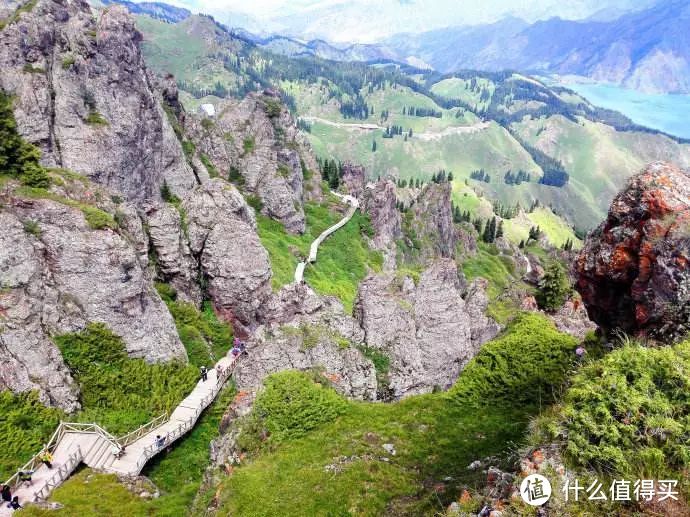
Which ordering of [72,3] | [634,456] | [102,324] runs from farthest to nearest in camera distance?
[72,3]
[102,324]
[634,456]

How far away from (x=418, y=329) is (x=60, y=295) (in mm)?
30053

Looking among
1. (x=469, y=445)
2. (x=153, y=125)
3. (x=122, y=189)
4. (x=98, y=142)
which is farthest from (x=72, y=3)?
(x=469, y=445)

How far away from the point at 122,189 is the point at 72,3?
29.3m

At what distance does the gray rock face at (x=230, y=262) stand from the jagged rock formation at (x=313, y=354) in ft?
52.7

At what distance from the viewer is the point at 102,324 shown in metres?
37.7

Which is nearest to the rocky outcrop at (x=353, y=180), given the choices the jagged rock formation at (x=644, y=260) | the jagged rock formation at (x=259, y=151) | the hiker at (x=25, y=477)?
the jagged rock formation at (x=259, y=151)

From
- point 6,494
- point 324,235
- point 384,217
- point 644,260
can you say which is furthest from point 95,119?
point 384,217

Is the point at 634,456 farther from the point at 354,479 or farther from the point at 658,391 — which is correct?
the point at 354,479

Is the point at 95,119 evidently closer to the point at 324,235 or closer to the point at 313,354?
the point at 324,235

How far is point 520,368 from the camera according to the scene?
20594 mm

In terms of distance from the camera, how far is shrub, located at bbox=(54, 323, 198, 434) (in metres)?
35.0

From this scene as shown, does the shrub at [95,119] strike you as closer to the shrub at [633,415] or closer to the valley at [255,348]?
Result: the valley at [255,348]

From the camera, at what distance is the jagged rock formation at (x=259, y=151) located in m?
88.8

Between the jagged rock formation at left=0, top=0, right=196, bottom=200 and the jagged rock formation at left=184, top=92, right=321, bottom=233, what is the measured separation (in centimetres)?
1693
